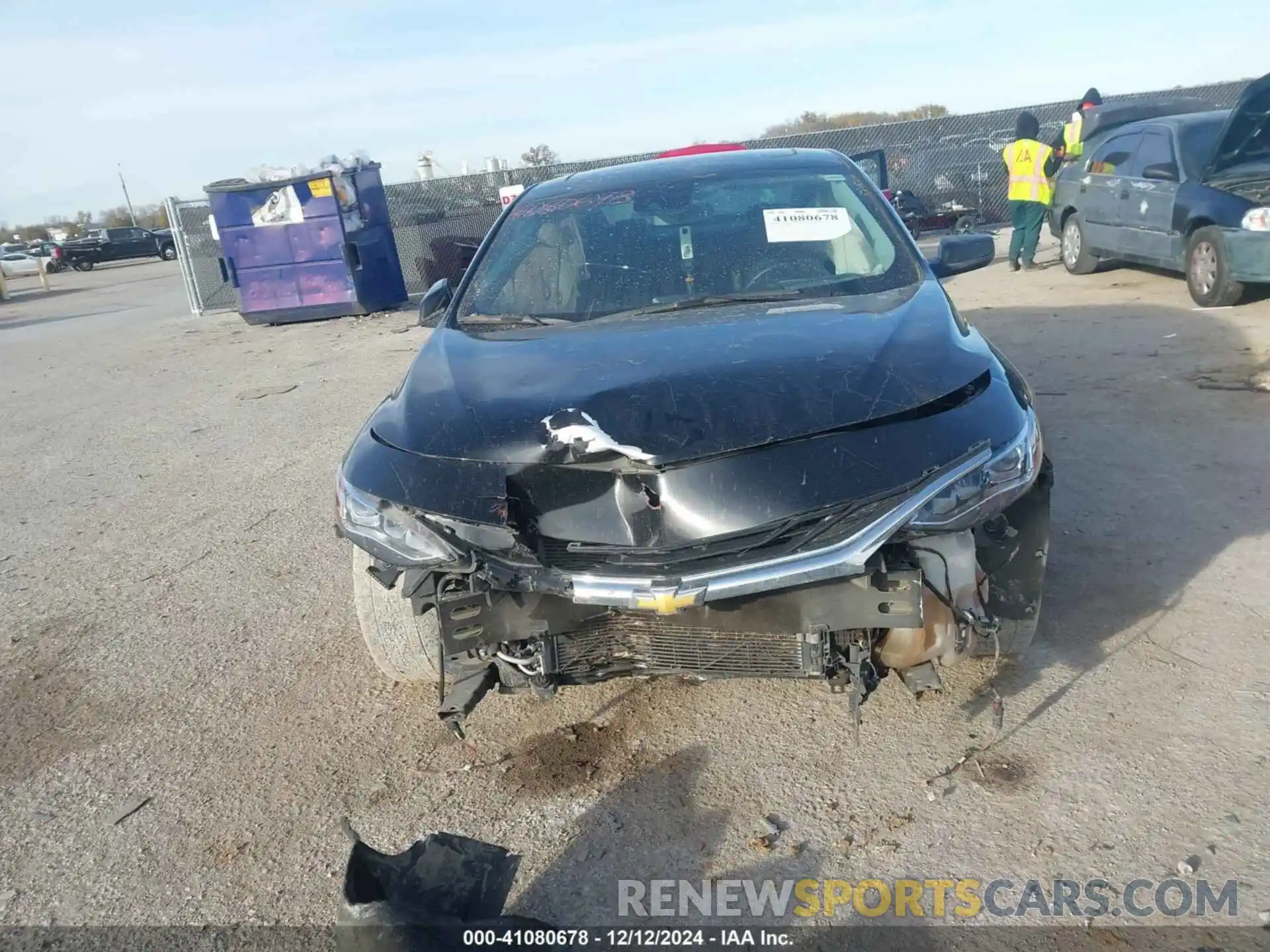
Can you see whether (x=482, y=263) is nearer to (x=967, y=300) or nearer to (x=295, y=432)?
(x=295, y=432)

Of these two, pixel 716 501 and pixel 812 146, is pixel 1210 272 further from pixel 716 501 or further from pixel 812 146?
pixel 812 146

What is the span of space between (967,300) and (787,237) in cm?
742

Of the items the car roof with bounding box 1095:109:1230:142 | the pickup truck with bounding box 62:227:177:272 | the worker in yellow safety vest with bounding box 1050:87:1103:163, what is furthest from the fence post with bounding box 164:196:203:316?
the pickup truck with bounding box 62:227:177:272

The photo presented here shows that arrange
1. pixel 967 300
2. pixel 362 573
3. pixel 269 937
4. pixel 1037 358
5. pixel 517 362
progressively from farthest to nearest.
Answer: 1. pixel 967 300
2. pixel 1037 358
3. pixel 362 573
4. pixel 517 362
5. pixel 269 937

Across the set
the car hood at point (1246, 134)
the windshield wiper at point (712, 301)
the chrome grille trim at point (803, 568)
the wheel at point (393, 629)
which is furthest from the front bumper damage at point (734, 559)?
the car hood at point (1246, 134)

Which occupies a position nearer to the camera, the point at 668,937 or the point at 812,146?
the point at 668,937

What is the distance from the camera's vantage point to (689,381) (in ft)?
8.05

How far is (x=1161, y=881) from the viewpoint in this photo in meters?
2.17

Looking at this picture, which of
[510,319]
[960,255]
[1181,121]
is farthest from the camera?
[1181,121]

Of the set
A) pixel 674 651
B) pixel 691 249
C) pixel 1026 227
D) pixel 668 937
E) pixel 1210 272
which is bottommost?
pixel 668 937

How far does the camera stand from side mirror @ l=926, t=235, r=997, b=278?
3.75 meters

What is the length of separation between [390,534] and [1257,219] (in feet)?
26.0

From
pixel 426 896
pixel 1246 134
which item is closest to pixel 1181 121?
pixel 1246 134

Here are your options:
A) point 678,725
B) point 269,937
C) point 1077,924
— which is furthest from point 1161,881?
point 269,937
